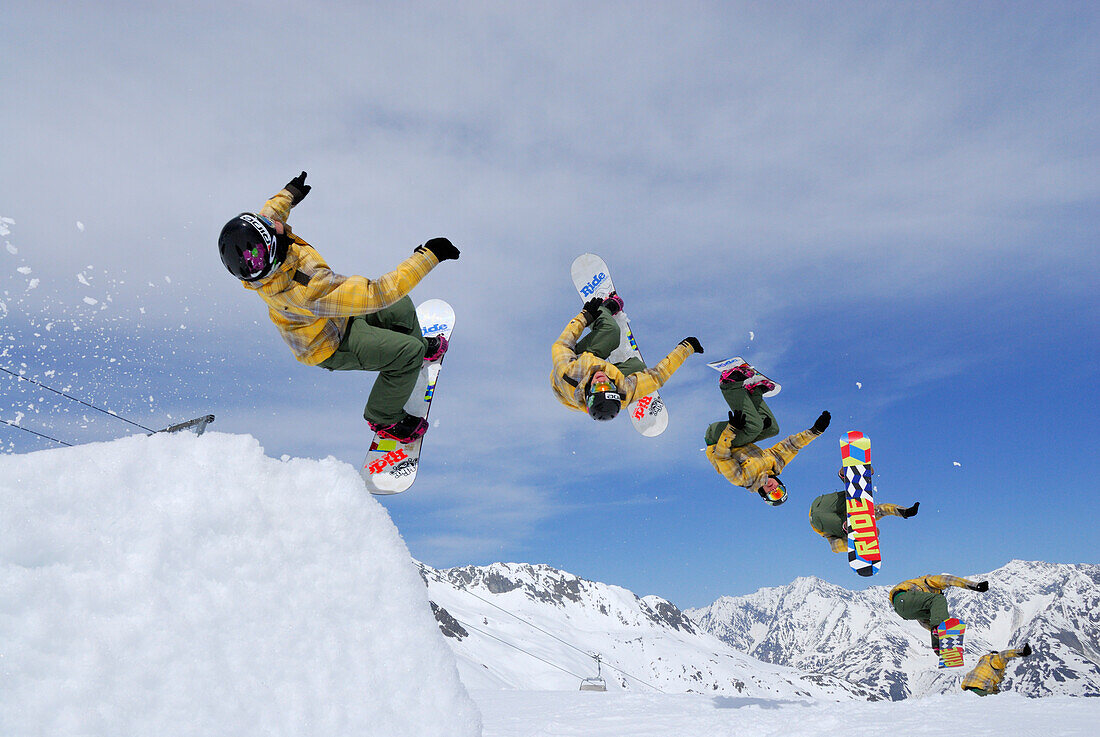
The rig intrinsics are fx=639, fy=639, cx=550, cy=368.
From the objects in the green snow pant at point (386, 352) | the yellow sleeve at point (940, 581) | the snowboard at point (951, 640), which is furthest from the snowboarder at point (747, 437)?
the green snow pant at point (386, 352)

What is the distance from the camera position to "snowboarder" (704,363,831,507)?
33.2 feet

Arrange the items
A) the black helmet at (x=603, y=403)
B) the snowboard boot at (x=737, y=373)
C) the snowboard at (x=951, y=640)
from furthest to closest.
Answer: the snowboard at (x=951, y=640), the snowboard boot at (x=737, y=373), the black helmet at (x=603, y=403)

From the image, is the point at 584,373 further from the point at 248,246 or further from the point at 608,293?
the point at 248,246

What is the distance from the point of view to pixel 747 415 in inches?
397

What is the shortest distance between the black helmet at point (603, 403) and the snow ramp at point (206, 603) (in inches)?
251

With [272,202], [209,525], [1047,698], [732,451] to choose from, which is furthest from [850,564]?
[209,525]

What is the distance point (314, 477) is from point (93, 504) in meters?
0.66

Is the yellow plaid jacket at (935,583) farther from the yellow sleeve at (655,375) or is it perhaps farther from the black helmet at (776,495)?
the yellow sleeve at (655,375)

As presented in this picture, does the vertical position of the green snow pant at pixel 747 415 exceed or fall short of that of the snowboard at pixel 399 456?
it exceeds it

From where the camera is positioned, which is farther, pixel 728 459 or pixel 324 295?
pixel 728 459

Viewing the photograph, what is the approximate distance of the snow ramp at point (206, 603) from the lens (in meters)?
1.59

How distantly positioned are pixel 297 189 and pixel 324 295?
4.15ft

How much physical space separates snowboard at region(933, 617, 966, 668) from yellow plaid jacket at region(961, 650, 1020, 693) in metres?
3.00

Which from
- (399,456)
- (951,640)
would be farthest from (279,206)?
(951,640)
